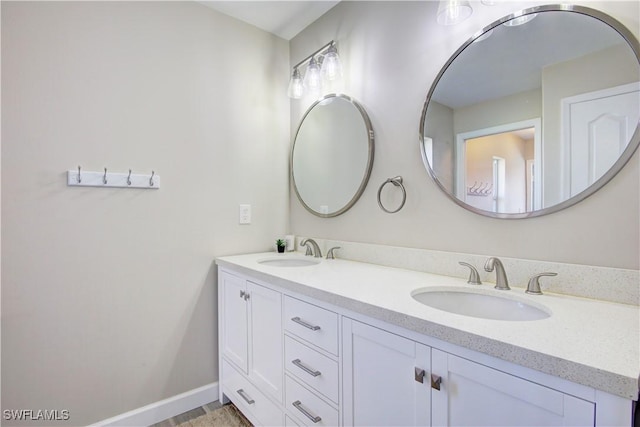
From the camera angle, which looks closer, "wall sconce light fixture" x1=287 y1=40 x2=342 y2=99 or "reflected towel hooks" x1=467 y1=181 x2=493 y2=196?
"reflected towel hooks" x1=467 y1=181 x2=493 y2=196

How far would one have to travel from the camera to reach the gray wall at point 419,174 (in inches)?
38.7

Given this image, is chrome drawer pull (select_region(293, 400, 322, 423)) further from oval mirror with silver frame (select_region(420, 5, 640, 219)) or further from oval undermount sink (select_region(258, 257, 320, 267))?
oval mirror with silver frame (select_region(420, 5, 640, 219))

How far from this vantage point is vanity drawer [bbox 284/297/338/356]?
3.59 ft

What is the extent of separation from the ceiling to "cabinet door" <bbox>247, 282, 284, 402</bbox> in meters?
1.68

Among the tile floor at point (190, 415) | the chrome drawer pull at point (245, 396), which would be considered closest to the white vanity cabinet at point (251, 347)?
the chrome drawer pull at point (245, 396)

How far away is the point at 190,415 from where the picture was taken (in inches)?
68.9

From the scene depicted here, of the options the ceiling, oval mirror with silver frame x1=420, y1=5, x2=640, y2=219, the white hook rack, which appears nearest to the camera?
oval mirror with silver frame x1=420, y1=5, x2=640, y2=219

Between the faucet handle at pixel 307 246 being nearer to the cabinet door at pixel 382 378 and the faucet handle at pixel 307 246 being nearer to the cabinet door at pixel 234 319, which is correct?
the cabinet door at pixel 234 319

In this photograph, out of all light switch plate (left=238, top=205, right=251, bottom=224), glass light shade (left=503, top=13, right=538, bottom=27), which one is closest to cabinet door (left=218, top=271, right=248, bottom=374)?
light switch plate (left=238, top=205, right=251, bottom=224)

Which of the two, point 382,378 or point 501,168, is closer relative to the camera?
point 382,378

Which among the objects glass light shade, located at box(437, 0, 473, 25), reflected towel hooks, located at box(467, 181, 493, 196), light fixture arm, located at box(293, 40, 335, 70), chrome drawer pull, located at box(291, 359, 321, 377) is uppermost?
light fixture arm, located at box(293, 40, 335, 70)

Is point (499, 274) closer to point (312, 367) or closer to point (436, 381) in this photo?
point (436, 381)

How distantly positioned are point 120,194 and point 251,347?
1043mm

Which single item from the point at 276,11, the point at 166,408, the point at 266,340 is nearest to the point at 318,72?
the point at 276,11
